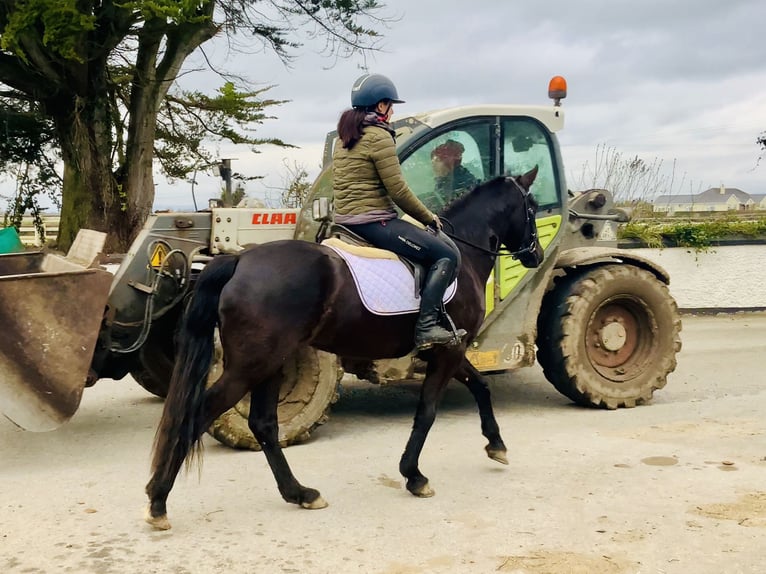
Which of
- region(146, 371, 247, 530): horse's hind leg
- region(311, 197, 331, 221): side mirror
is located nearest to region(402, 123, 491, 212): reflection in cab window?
region(311, 197, 331, 221): side mirror

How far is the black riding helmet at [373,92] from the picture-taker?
5.46 m

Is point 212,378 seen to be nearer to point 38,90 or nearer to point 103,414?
point 103,414

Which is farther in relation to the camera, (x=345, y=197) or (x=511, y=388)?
(x=511, y=388)

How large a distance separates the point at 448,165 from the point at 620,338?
235 centimetres

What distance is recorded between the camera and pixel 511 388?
29.7 ft

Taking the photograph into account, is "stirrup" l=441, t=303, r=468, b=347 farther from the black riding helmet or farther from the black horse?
the black riding helmet

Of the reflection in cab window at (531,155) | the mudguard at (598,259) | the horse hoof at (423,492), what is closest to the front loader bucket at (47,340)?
the horse hoof at (423,492)

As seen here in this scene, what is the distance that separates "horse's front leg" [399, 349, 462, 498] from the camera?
5430 millimetres

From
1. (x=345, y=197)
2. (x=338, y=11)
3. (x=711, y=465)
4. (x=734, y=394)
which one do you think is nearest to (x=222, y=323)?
(x=345, y=197)

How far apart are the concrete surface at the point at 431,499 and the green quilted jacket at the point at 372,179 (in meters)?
1.79

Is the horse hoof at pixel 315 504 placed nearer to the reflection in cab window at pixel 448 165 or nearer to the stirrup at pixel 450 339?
the stirrup at pixel 450 339

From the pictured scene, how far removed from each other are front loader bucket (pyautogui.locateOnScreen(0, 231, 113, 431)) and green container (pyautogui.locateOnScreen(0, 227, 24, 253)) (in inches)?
103

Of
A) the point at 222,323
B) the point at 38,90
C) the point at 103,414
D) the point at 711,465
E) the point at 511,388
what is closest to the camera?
the point at 222,323

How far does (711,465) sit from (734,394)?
2.75m
